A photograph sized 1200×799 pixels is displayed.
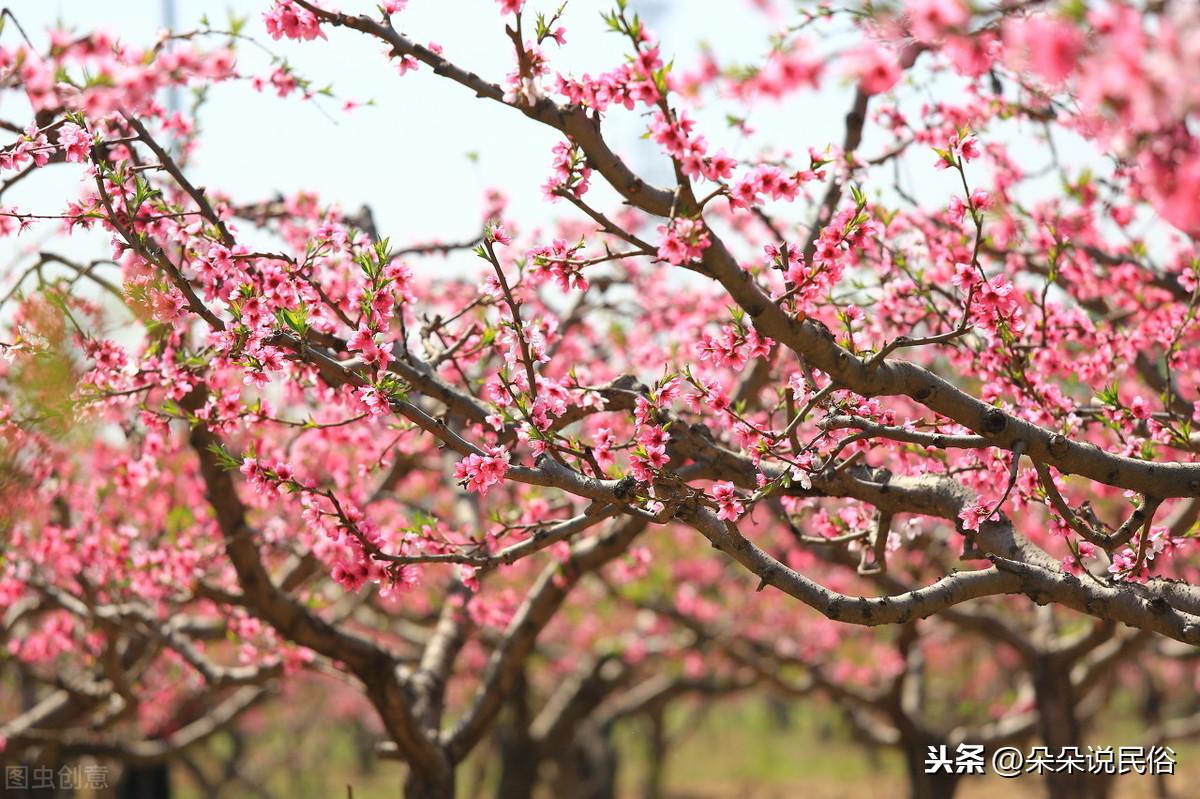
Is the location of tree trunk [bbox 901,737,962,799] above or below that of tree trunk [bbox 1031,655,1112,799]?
below

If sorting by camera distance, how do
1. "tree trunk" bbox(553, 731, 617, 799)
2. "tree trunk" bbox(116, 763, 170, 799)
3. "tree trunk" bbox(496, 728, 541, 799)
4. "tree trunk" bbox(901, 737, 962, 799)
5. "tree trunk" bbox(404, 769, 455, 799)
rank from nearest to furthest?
"tree trunk" bbox(404, 769, 455, 799) < "tree trunk" bbox(901, 737, 962, 799) < "tree trunk" bbox(496, 728, 541, 799) < "tree trunk" bbox(116, 763, 170, 799) < "tree trunk" bbox(553, 731, 617, 799)

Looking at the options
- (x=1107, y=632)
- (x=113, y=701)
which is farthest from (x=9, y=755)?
(x=1107, y=632)

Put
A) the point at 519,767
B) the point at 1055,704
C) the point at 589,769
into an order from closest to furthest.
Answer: the point at 1055,704 → the point at 519,767 → the point at 589,769

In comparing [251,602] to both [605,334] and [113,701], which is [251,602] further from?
[605,334]

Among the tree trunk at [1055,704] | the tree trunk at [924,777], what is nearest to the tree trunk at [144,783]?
the tree trunk at [924,777]

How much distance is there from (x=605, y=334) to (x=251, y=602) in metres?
5.10

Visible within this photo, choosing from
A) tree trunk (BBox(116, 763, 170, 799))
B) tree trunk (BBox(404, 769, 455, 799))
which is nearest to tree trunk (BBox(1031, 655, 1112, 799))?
tree trunk (BBox(404, 769, 455, 799))

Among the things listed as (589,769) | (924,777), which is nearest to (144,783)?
(589,769)

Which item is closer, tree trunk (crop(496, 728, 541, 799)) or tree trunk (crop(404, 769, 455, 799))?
tree trunk (crop(404, 769, 455, 799))

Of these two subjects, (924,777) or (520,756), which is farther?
(520,756)

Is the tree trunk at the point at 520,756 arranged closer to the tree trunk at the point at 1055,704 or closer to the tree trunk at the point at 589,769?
the tree trunk at the point at 589,769

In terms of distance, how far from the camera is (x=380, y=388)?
4227 mm

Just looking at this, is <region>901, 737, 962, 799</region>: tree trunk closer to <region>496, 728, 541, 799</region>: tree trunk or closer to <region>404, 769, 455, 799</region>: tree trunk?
<region>496, 728, 541, 799</region>: tree trunk

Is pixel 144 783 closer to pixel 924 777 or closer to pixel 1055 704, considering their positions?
pixel 924 777
